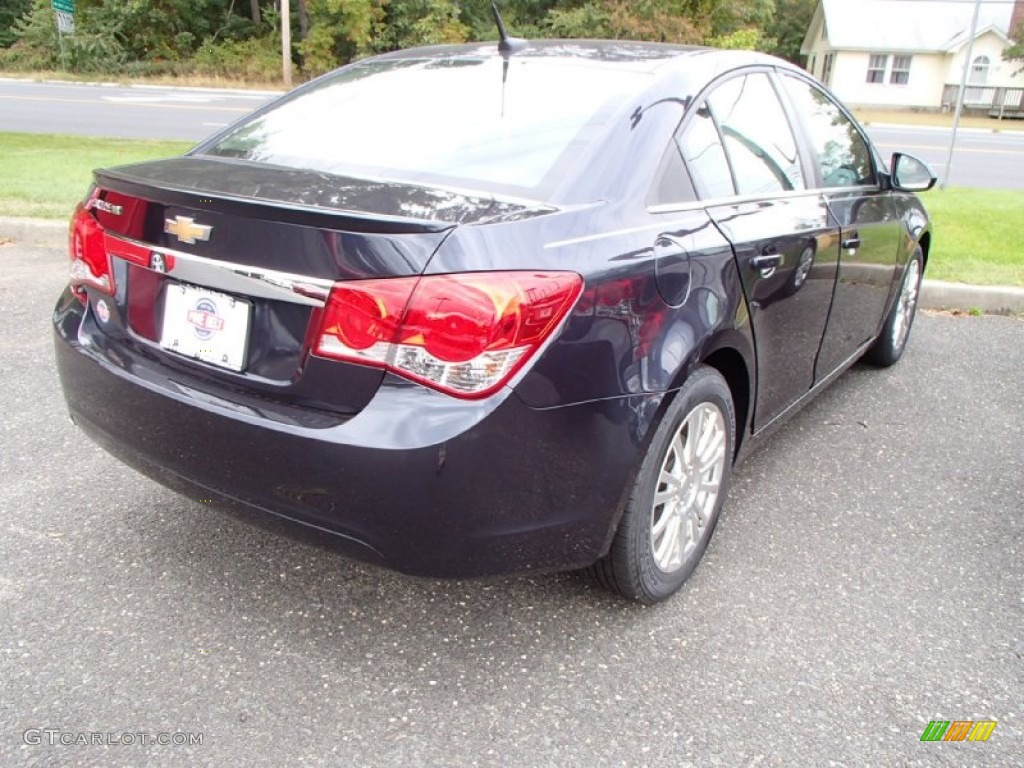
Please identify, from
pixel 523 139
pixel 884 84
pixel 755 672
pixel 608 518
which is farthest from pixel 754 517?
pixel 884 84

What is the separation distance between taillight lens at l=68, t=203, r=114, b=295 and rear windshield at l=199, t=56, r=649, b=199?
466 millimetres

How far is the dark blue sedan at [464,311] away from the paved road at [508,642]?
305mm

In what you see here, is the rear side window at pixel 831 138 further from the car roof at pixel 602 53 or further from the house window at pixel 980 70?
the house window at pixel 980 70

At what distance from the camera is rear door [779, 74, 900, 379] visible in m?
3.31

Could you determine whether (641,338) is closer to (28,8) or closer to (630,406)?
(630,406)

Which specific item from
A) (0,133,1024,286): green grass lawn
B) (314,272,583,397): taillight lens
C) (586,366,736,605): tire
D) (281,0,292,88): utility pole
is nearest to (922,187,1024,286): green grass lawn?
(0,133,1024,286): green grass lawn

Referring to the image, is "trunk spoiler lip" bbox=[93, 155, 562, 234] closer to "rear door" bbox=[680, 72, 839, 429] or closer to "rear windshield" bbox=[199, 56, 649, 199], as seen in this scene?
"rear windshield" bbox=[199, 56, 649, 199]

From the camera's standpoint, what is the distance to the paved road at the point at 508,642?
199 cm

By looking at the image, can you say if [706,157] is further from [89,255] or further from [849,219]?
[89,255]

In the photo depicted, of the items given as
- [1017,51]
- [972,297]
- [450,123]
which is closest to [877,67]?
[1017,51]

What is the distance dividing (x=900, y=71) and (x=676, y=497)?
43.1 metres

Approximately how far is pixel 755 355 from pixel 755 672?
0.97 metres

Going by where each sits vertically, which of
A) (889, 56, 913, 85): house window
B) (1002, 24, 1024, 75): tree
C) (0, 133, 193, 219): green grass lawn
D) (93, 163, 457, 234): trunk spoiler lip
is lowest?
(0, 133, 193, 219): green grass lawn

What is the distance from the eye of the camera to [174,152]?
11.1m
